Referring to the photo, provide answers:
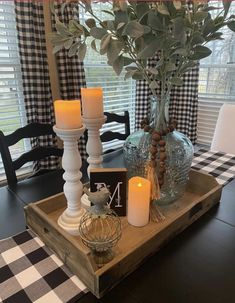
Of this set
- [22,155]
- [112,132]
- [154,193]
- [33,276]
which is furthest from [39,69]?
[33,276]

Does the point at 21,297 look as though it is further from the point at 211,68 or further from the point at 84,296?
the point at 211,68

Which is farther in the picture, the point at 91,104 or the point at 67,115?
the point at 91,104

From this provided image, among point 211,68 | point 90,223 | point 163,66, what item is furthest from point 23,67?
point 211,68

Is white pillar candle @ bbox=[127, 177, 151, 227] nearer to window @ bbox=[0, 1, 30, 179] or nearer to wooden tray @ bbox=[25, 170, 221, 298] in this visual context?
wooden tray @ bbox=[25, 170, 221, 298]

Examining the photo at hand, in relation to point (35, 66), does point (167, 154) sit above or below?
below

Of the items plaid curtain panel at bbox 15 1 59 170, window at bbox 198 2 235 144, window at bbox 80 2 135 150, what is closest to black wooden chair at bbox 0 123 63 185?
plaid curtain panel at bbox 15 1 59 170

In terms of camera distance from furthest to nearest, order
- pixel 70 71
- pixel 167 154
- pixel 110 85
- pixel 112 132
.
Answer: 1. pixel 110 85
2. pixel 70 71
3. pixel 112 132
4. pixel 167 154

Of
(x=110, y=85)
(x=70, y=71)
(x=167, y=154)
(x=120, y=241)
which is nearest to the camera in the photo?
(x=120, y=241)

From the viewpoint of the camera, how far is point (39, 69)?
1.93 metres

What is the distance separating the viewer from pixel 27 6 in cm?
176

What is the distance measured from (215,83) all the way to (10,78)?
225cm

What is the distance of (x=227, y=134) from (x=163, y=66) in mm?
1177

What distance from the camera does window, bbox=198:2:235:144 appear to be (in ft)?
9.07

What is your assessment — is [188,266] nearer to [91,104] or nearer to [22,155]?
[91,104]
